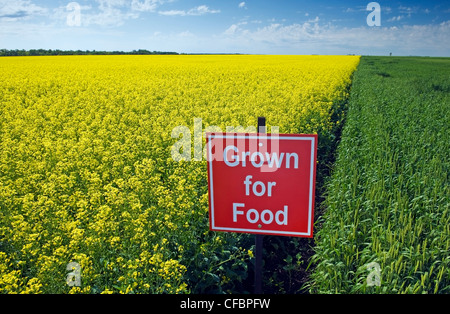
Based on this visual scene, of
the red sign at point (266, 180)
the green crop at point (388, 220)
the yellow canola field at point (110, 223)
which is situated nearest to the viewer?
the red sign at point (266, 180)

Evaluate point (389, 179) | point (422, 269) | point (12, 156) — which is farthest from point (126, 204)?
point (389, 179)

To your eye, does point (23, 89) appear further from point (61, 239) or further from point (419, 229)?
point (419, 229)

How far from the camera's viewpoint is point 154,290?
311 centimetres

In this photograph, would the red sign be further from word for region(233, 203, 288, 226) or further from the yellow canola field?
the yellow canola field

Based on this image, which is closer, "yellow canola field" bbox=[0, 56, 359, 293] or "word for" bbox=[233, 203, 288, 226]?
"word for" bbox=[233, 203, 288, 226]

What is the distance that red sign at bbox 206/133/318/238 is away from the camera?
237 cm

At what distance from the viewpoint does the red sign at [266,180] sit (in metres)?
2.37

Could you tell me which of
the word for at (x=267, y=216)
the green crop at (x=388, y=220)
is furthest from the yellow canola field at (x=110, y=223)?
the green crop at (x=388, y=220)

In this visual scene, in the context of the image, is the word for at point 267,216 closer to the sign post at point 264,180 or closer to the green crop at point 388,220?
the sign post at point 264,180
